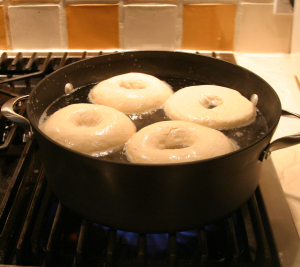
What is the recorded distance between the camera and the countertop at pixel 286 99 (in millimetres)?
834

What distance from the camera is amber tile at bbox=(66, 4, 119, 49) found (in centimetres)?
131

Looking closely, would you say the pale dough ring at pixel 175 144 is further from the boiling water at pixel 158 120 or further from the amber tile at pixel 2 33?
the amber tile at pixel 2 33

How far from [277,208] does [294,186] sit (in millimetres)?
113

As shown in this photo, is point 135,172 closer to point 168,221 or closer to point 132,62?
point 168,221

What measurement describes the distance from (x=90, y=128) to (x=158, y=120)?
22 cm


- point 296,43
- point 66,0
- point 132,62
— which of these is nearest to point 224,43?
point 296,43

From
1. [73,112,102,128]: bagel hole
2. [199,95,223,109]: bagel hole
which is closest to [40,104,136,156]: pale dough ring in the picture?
[73,112,102,128]: bagel hole

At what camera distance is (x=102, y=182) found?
575 mm

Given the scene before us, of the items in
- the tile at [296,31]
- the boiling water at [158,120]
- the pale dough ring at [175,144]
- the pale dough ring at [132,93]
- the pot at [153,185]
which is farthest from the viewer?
the tile at [296,31]

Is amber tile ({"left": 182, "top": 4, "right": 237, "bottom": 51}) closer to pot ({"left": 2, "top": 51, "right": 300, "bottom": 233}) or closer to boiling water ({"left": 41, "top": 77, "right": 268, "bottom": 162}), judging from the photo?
boiling water ({"left": 41, "top": 77, "right": 268, "bottom": 162})

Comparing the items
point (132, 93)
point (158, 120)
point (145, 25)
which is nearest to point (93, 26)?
point (145, 25)

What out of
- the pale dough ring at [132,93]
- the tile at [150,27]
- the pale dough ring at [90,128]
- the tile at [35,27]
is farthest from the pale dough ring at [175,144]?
the tile at [35,27]

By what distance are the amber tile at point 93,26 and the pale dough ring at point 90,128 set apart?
1.91ft

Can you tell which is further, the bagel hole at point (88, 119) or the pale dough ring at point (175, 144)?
the bagel hole at point (88, 119)
